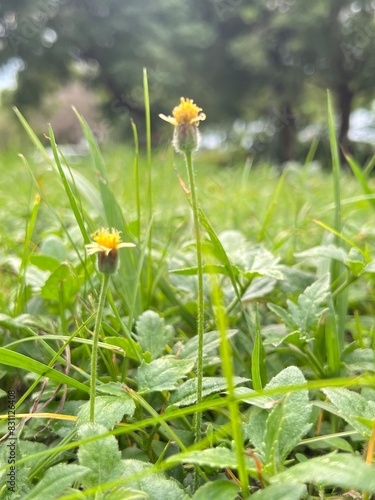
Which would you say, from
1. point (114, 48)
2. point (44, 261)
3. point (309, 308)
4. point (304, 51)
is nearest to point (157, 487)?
point (309, 308)

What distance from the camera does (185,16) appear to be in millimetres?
12773

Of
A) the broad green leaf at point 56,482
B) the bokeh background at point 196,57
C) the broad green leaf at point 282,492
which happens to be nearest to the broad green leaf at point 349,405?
the broad green leaf at point 282,492

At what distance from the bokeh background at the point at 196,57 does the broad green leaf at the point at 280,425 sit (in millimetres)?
10553

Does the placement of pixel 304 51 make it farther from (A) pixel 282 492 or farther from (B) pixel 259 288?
(A) pixel 282 492

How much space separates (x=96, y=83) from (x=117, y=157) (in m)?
10.5

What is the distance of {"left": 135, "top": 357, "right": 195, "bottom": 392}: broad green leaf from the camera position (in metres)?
0.46

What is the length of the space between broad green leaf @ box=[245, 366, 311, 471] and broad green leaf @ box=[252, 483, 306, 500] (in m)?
0.03

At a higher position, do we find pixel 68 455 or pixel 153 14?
pixel 153 14

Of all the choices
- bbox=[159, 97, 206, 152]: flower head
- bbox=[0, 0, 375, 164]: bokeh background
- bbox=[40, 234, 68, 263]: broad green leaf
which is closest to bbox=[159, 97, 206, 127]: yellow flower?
bbox=[159, 97, 206, 152]: flower head

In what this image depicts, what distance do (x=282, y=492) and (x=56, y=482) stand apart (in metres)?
0.16

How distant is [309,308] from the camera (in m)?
0.56

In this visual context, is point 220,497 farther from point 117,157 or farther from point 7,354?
point 117,157

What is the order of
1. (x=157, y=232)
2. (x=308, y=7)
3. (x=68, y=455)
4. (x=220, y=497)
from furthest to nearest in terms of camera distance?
(x=308, y=7) → (x=157, y=232) → (x=68, y=455) → (x=220, y=497)

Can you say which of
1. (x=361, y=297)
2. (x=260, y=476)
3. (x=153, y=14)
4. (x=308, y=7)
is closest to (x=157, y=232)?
(x=361, y=297)
